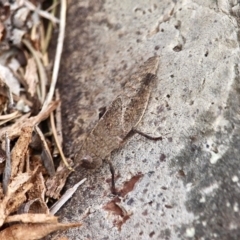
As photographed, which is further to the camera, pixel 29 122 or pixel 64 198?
pixel 29 122

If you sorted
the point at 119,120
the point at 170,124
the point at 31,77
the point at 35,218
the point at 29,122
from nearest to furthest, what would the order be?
the point at 35,218 → the point at 170,124 → the point at 119,120 → the point at 29,122 → the point at 31,77

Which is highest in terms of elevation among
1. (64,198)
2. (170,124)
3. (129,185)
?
(170,124)

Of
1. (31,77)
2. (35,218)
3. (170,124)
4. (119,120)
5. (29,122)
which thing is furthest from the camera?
(31,77)

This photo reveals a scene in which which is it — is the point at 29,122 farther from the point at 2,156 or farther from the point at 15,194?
the point at 15,194

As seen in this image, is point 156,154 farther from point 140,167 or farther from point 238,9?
point 238,9

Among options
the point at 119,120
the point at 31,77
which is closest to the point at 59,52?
the point at 31,77

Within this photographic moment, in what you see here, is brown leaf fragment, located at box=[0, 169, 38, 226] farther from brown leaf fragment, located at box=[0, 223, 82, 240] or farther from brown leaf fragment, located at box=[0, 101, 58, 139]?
brown leaf fragment, located at box=[0, 101, 58, 139]

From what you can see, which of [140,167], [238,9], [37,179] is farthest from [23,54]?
[238,9]
